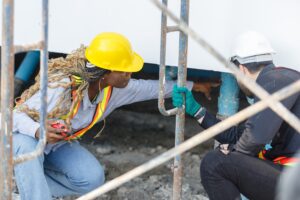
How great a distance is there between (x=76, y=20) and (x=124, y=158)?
1249 millimetres

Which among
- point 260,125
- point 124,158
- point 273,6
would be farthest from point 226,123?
point 124,158

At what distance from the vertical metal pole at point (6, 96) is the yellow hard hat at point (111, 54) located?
1088 millimetres

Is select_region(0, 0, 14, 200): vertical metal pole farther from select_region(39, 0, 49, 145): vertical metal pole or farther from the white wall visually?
the white wall

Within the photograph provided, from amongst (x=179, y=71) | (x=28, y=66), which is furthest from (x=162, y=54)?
(x=28, y=66)

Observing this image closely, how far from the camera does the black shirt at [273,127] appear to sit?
3107 mm

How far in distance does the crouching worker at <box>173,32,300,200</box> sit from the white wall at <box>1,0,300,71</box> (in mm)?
520

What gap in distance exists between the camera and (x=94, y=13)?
172 inches

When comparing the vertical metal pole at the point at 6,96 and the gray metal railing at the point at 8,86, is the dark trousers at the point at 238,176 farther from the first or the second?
the vertical metal pole at the point at 6,96

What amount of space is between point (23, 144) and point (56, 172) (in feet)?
1.44

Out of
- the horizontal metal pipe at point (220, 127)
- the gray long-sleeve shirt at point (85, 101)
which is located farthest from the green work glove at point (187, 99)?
the horizontal metal pipe at point (220, 127)

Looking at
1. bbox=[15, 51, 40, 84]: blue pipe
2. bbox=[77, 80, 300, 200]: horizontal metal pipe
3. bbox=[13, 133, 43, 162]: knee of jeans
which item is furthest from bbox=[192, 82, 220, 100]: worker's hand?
bbox=[77, 80, 300, 200]: horizontal metal pipe

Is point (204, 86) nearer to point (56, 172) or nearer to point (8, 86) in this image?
point (56, 172)

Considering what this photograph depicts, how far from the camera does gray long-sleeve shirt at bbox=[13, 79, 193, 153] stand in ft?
11.5

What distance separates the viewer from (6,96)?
2.52 m
